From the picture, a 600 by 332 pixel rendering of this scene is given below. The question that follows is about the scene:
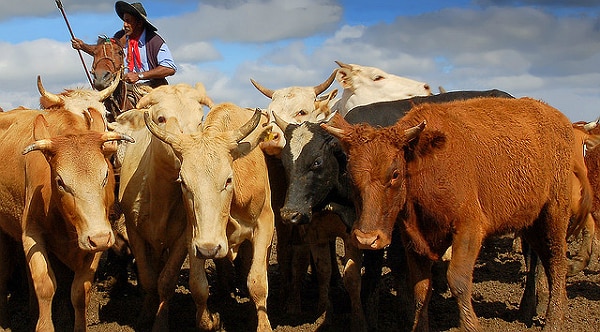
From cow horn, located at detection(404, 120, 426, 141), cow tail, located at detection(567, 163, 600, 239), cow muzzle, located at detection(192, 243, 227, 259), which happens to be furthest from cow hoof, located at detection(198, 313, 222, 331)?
cow tail, located at detection(567, 163, 600, 239)

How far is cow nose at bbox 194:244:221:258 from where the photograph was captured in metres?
6.36

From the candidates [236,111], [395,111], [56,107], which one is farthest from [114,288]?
[395,111]

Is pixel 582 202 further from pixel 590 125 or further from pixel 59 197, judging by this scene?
pixel 59 197

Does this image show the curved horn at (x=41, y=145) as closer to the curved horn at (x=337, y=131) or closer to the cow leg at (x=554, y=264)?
the curved horn at (x=337, y=131)

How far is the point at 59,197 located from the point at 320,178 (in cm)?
239

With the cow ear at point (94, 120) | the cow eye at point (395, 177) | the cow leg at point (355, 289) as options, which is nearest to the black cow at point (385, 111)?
the cow leg at point (355, 289)

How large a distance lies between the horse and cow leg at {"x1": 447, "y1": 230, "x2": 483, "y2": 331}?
4.46m

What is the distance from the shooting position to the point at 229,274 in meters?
9.67

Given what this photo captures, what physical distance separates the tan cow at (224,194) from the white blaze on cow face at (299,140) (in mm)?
317

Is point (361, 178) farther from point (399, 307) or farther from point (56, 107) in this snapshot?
point (56, 107)

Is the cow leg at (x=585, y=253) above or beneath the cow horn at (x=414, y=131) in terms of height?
beneath

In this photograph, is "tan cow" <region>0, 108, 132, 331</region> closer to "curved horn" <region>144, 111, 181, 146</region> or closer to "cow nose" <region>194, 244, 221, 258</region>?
"curved horn" <region>144, 111, 181, 146</region>

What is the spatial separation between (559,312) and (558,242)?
663 mm

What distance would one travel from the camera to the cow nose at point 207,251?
251 inches
